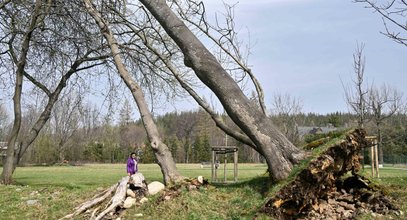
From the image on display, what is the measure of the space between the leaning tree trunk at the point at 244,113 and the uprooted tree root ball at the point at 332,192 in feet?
1.35

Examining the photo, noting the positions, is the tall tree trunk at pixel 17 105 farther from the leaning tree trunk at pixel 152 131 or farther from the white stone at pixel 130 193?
the white stone at pixel 130 193

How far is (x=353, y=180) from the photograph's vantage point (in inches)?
291

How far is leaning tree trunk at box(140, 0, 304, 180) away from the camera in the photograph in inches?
269

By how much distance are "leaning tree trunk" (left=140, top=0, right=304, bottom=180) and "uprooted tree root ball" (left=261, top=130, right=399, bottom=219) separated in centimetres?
41

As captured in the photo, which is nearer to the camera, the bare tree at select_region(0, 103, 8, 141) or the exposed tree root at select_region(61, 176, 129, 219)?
the exposed tree root at select_region(61, 176, 129, 219)

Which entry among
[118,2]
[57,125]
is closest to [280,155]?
[118,2]

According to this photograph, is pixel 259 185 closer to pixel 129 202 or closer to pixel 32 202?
pixel 129 202

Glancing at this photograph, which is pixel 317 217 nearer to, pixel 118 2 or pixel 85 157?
pixel 118 2

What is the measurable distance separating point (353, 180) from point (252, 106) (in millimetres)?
2146

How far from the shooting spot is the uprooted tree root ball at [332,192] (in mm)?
6273

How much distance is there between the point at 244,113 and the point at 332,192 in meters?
1.91

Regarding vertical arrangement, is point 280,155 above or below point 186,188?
above

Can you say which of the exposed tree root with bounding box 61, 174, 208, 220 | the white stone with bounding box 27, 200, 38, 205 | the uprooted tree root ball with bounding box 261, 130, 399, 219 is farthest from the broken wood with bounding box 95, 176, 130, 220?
the uprooted tree root ball with bounding box 261, 130, 399, 219

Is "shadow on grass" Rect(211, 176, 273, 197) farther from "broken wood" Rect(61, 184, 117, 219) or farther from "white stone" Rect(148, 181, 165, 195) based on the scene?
"broken wood" Rect(61, 184, 117, 219)
